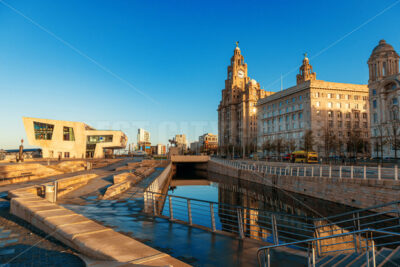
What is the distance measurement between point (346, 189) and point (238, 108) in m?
115

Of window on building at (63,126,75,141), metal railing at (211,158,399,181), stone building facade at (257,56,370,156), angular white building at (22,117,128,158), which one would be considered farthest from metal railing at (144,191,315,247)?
window on building at (63,126,75,141)

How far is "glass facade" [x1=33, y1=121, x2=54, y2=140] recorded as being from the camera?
60625 mm

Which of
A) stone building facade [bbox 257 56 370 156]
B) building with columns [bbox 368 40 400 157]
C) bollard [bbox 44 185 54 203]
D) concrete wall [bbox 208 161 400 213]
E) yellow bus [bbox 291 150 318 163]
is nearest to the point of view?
bollard [bbox 44 185 54 203]

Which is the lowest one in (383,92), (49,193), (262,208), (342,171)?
(262,208)

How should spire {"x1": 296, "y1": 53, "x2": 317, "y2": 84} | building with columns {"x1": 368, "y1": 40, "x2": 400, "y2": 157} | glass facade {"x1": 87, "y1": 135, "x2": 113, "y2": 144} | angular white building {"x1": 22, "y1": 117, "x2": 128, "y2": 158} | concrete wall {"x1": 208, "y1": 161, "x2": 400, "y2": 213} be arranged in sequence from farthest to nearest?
spire {"x1": 296, "y1": 53, "x2": 317, "y2": 84}, glass facade {"x1": 87, "y1": 135, "x2": 113, "y2": 144}, angular white building {"x1": 22, "y1": 117, "x2": 128, "y2": 158}, building with columns {"x1": 368, "y1": 40, "x2": 400, "y2": 157}, concrete wall {"x1": 208, "y1": 161, "x2": 400, "y2": 213}

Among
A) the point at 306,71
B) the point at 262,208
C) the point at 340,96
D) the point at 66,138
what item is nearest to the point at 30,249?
the point at 262,208

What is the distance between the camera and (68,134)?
222 ft

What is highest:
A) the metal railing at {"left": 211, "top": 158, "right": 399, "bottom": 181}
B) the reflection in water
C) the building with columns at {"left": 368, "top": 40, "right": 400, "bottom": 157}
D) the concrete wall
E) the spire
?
the spire

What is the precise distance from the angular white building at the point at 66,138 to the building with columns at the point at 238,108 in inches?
2446

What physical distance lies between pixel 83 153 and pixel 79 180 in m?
57.7

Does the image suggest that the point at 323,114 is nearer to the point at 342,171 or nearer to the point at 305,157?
the point at 305,157

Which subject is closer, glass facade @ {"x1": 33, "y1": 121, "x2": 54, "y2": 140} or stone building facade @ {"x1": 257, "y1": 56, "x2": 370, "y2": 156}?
glass facade @ {"x1": 33, "y1": 121, "x2": 54, "y2": 140}

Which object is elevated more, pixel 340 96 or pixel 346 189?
pixel 340 96

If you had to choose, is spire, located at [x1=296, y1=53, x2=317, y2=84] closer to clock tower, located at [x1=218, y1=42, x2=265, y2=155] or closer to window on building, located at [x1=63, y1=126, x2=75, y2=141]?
clock tower, located at [x1=218, y1=42, x2=265, y2=155]
